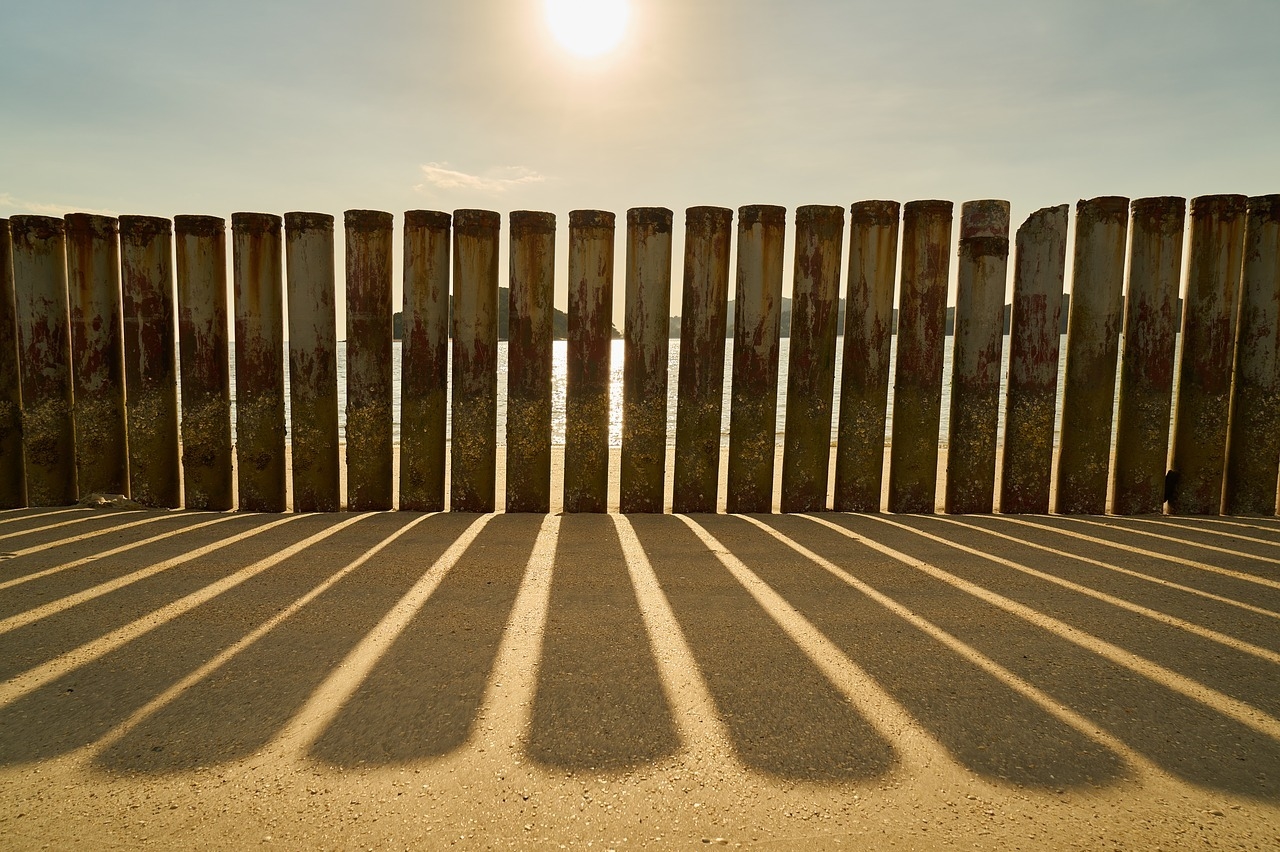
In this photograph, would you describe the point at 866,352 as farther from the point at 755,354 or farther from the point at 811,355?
the point at 755,354

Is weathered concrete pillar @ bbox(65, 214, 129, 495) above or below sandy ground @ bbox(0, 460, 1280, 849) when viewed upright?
above

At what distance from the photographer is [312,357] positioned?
140 inches

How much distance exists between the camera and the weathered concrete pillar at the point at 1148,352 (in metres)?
3.52

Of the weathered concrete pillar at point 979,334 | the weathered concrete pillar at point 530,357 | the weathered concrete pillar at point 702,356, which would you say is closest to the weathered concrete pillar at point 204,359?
the weathered concrete pillar at point 530,357

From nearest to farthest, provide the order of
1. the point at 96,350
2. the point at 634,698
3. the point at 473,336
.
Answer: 1. the point at 634,698
2. the point at 473,336
3. the point at 96,350

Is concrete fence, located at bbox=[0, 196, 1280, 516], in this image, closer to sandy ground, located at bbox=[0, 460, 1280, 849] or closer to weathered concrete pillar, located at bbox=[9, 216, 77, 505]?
weathered concrete pillar, located at bbox=[9, 216, 77, 505]

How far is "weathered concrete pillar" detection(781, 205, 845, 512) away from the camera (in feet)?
11.4

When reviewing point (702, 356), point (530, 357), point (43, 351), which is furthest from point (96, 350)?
point (702, 356)

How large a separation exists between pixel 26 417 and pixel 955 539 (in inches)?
190

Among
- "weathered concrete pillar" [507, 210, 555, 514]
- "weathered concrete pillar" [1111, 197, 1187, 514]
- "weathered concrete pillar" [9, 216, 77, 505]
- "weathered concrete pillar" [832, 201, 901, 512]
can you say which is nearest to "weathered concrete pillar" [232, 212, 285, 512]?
"weathered concrete pillar" [9, 216, 77, 505]

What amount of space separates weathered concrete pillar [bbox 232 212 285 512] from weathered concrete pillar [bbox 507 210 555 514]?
4.00ft

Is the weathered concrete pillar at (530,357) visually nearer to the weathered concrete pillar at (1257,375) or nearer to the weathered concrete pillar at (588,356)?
the weathered concrete pillar at (588,356)

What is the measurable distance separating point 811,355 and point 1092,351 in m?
1.50

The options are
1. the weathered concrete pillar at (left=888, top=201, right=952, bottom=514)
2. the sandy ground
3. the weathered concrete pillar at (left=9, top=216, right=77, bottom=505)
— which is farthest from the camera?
the weathered concrete pillar at (left=9, top=216, right=77, bottom=505)
